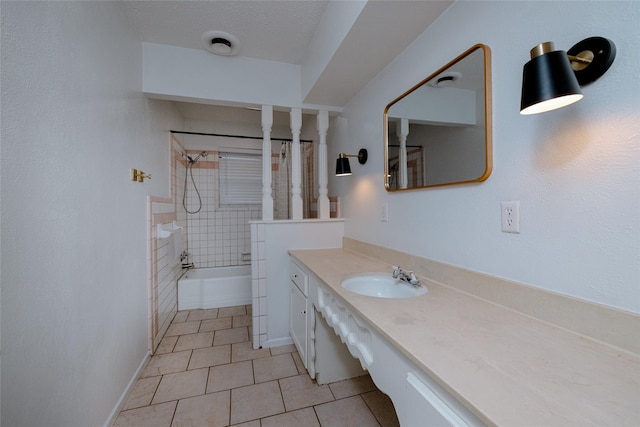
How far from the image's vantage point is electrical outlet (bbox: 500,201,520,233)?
36.0 inches

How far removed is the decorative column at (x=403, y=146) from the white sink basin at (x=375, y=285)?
0.55 meters

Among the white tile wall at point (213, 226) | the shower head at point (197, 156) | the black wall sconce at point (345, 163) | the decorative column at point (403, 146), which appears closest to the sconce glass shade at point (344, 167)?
the black wall sconce at point (345, 163)

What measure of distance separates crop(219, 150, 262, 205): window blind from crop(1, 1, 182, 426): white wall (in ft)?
6.33

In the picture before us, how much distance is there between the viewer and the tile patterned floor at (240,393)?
142 centimetres

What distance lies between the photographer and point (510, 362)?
2.00ft

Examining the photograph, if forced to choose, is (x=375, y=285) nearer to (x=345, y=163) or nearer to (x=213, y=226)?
(x=345, y=163)

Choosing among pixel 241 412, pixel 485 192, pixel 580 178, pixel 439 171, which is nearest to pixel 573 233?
pixel 580 178

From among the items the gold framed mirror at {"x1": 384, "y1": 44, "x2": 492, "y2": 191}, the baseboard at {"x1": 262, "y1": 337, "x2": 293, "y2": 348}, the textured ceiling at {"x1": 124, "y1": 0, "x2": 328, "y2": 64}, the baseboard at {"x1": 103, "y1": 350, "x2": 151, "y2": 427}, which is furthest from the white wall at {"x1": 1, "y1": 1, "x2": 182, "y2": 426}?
the gold framed mirror at {"x1": 384, "y1": 44, "x2": 492, "y2": 191}

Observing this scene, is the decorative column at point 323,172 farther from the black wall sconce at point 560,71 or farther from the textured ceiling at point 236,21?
the black wall sconce at point 560,71

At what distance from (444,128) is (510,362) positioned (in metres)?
1.02

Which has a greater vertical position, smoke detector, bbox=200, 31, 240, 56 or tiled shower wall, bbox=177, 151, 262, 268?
smoke detector, bbox=200, 31, 240, 56

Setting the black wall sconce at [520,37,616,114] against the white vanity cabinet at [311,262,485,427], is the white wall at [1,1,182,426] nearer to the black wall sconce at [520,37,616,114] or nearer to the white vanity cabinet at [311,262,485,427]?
the white vanity cabinet at [311,262,485,427]

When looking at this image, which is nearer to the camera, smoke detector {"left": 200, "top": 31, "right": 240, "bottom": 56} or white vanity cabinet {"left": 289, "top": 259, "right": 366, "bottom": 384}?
white vanity cabinet {"left": 289, "top": 259, "right": 366, "bottom": 384}

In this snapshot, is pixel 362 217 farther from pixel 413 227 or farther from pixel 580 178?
pixel 580 178
